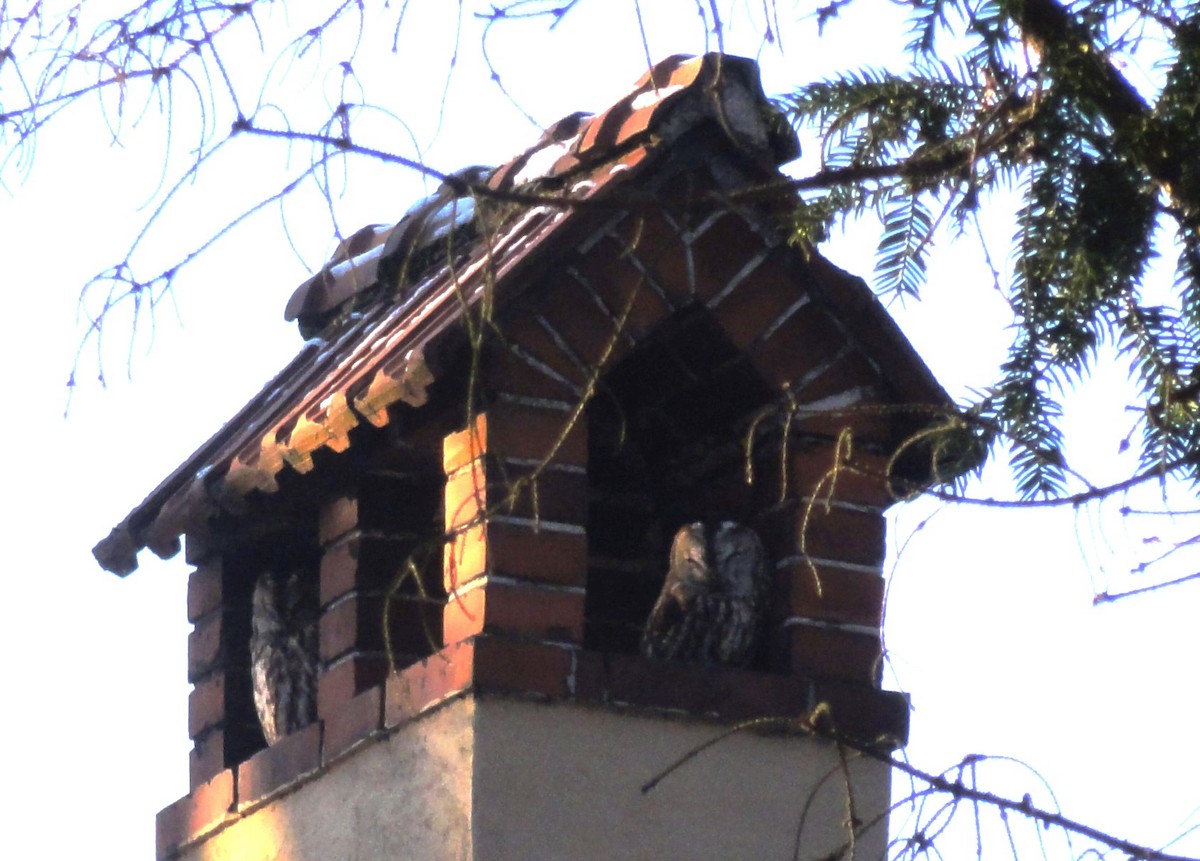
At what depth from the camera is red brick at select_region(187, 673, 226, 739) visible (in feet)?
15.5

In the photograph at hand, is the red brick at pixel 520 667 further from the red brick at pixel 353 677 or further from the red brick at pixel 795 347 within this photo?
the red brick at pixel 795 347

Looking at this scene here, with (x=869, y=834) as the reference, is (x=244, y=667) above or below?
above

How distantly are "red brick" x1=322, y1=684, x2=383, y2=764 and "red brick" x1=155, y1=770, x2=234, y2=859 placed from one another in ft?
1.09

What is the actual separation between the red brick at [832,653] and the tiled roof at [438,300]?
416 mm

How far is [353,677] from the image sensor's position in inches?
168

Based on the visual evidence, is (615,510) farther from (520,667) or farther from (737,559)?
(520,667)

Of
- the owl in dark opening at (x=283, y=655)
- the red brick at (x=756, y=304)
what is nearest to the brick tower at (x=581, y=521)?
the red brick at (x=756, y=304)

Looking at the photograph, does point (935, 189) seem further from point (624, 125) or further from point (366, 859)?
point (366, 859)

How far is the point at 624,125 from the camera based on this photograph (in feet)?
13.9

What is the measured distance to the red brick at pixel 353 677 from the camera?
4277 mm

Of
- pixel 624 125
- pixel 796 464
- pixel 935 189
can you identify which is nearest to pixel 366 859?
pixel 796 464

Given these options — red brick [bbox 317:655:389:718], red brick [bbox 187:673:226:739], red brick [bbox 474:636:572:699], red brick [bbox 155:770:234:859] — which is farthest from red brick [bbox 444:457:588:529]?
red brick [bbox 187:673:226:739]

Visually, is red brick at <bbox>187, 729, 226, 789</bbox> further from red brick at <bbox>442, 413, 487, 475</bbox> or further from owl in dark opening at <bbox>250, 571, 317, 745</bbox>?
red brick at <bbox>442, 413, 487, 475</bbox>

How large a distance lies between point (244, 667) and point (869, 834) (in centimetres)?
132
